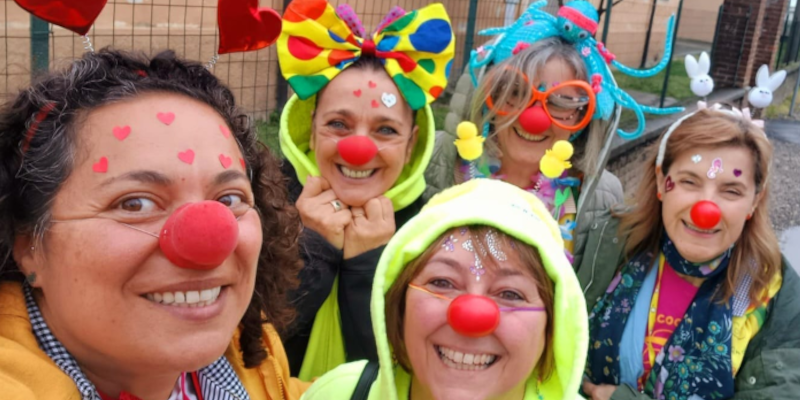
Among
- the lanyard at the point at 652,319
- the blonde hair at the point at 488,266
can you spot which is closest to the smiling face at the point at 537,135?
the lanyard at the point at 652,319

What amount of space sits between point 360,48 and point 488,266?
1.19m

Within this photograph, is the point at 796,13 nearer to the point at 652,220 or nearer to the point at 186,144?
the point at 652,220

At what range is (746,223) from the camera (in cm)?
261

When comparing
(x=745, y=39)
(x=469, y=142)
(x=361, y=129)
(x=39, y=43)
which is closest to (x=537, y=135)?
(x=469, y=142)

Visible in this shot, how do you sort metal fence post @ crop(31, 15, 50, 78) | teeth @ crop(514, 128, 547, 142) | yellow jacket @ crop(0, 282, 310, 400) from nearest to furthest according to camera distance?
1. yellow jacket @ crop(0, 282, 310, 400)
2. teeth @ crop(514, 128, 547, 142)
3. metal fence post @ crop(31, 15, 50, 78)

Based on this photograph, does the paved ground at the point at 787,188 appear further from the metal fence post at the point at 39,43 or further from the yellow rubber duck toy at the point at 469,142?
the metal fence post at the point at 39,43

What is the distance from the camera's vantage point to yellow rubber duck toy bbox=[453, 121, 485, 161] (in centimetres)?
280

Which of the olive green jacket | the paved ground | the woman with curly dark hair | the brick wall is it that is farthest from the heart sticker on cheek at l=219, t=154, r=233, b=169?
the brick wall

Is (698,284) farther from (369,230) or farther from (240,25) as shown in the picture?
(240,25)

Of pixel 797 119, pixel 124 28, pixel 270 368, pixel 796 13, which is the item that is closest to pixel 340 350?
pixel 270 368

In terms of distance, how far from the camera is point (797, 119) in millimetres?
14367

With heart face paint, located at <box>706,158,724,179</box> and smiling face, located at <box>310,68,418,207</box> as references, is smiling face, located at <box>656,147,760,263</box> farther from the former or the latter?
smiling face, located at <box>310,68,418,207</box>

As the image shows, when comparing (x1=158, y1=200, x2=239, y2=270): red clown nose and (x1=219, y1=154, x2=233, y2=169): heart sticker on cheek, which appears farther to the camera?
(x1=219, y1=154, x2=233, y2=169): heart sticker on cheek

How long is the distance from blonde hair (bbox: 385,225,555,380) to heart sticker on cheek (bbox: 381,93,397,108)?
839 millimetres
